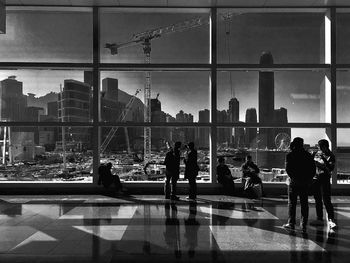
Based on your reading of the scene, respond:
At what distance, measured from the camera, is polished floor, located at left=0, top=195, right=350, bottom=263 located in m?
5.52

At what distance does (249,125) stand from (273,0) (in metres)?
3.60

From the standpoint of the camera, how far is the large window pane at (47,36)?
12344 millimetres

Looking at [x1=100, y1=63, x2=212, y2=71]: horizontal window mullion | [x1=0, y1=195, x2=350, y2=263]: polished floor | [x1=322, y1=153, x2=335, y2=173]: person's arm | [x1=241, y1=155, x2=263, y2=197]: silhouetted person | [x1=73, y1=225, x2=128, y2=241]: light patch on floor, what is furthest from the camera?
[x1=100, y1=63, x2=212, y2=71]: horizontal window mullion

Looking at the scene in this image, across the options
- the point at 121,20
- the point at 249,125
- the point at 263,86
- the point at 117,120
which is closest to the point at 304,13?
the point at 263,86

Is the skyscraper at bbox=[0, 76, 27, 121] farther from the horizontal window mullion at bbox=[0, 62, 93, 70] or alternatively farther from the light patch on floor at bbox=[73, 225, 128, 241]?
the light patch on floor at bbox=[73, 225, 128, 241]

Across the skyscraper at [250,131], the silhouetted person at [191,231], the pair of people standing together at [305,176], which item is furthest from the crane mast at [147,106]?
the pair of people standing together at [305,176]

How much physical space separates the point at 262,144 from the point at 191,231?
20.0ft

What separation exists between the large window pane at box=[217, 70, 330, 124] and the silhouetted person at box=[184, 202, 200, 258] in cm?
424

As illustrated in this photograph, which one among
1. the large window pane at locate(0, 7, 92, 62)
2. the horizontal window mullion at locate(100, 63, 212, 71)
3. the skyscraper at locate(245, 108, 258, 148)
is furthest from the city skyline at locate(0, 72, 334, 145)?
the large window pane at locate(0, 7, 92, 62)

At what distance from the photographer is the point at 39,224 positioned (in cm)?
756

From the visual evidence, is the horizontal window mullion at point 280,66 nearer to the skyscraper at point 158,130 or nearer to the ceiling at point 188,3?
the ceiling at point 188,3

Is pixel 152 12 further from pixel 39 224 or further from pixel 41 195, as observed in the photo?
pixel 39 224

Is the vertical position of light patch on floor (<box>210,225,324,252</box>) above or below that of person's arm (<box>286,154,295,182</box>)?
below

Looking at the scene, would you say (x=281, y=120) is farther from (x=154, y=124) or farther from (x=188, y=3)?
(x=188, y=3)
